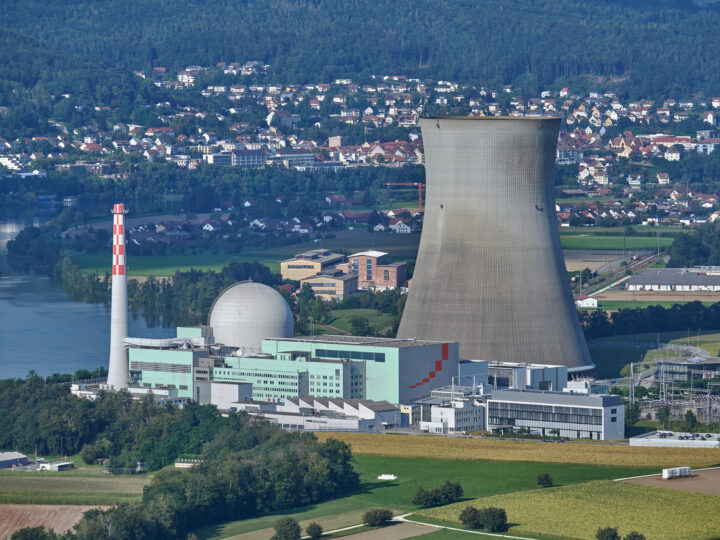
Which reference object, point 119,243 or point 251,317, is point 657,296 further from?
point 119,243

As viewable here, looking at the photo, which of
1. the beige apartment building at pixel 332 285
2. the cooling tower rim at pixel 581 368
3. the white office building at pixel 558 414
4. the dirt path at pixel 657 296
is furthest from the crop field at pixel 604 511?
the beige apartment building at pixel 332 285

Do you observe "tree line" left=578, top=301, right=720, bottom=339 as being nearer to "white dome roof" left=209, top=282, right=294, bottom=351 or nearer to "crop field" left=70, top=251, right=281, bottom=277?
"white dome roof" left=209, top=282, right=294, bottom=351

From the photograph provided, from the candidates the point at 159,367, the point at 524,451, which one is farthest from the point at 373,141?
the point at 524,451

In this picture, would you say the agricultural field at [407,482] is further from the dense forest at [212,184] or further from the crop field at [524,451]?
the dense forest at [212,184]

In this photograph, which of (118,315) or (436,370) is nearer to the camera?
(436,370)

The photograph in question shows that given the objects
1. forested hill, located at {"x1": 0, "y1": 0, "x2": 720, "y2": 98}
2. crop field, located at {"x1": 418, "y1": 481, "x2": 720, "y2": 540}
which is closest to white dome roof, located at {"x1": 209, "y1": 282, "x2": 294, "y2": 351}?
crop field, located at {"x1": 418, "y1": 481, "x2": 720, "y2": 540}

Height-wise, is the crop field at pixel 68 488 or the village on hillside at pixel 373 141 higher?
the village on hillside at pixel 373 141

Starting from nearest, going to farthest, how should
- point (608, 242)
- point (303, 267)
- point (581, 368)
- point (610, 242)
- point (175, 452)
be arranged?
point (175, 452)
point (581, 368)
point (303, 267)
point (608, 242)
point (610, 242)
